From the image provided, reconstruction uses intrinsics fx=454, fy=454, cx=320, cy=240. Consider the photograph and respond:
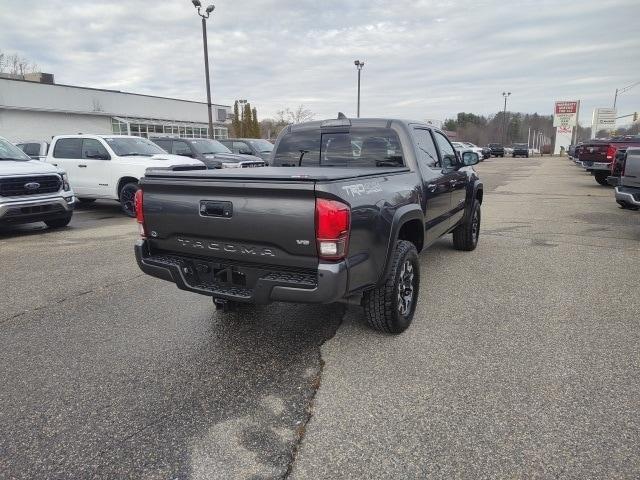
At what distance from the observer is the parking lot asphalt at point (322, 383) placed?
2365mm

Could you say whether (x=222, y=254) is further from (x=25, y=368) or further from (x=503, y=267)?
(x=503, y=267)

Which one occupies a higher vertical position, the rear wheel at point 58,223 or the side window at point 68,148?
the side window at point 68,148

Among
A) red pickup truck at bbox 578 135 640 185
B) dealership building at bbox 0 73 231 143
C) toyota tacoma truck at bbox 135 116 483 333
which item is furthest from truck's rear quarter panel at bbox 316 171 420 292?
dealership building at bbox 0 73 231 143

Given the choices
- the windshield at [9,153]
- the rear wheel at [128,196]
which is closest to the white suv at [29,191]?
the windshield at [9,153]

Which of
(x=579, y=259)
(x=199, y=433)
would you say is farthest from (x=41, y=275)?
(x=579, y=259)

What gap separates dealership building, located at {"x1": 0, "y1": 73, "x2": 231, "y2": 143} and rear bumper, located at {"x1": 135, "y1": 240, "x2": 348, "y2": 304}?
3301cm

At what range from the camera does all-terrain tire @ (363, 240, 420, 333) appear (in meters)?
3.59

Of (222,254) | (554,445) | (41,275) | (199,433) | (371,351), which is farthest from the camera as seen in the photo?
(41,275)

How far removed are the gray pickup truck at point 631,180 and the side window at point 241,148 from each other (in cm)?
1376

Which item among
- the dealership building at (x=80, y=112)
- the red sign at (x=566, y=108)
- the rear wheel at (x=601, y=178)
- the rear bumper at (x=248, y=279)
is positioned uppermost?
the red sign at (x=566, y=108)

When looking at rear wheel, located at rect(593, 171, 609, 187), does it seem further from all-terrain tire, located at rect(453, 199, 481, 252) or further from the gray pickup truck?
all-terrain tire, located at rect(453, 199, 481, 252)

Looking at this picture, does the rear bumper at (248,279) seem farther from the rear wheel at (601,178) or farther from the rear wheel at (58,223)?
Result: the rear wheel at (601,178)

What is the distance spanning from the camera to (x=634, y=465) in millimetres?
2266

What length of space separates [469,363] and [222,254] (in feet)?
6.47
